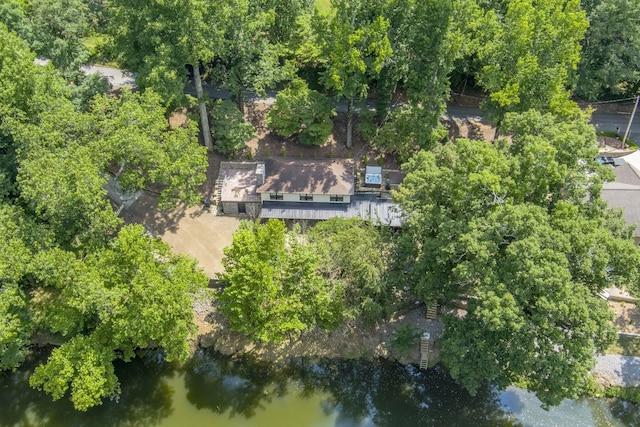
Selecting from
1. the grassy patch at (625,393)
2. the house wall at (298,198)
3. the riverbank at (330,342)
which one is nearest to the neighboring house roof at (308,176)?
the house wall at (298,198)

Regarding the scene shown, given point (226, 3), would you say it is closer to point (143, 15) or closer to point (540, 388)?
point (143, 15)

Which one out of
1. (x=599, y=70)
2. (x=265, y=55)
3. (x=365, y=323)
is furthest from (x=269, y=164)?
(x=599, y=70)

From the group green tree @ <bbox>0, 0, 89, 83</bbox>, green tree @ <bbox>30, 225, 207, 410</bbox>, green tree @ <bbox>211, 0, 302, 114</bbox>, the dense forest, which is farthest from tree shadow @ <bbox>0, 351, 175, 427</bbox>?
green tree @ <bbox>0, 0, 89, 83</bbox>

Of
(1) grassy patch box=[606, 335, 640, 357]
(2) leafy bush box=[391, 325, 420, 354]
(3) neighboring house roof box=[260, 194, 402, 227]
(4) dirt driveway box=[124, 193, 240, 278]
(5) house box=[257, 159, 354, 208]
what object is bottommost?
(1) grassy patch box=[606, 335, 640, 357]

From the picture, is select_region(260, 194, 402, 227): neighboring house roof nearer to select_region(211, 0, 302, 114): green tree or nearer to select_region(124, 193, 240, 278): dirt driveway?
select_region(124, 193, 240, 278): dirt driveway

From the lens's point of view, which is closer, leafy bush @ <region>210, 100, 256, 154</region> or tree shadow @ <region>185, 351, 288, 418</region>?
tree shadow @ <region>185, 351, 288, 418</region>

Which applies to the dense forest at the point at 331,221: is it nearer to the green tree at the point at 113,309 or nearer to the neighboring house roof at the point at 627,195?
the green tree at the point at 113,309
